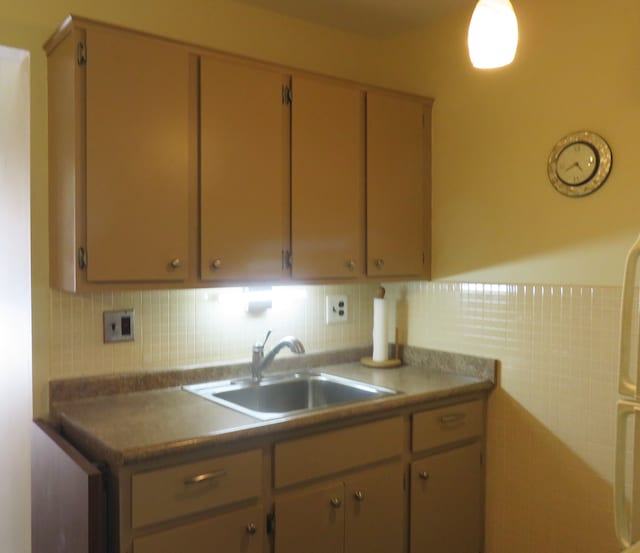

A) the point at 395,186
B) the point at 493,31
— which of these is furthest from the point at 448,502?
the point at 493,31

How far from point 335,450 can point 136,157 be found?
3.87 feet

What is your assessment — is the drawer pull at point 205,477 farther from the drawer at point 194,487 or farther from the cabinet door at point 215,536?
the cabinet door at point 215,536

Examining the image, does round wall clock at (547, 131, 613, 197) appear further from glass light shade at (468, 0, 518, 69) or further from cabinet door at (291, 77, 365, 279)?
glass light shade at (468, 0, 518, 69)

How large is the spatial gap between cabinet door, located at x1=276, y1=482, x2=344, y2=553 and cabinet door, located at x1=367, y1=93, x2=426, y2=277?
37.9 inches

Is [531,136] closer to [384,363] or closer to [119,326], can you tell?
[384,363]

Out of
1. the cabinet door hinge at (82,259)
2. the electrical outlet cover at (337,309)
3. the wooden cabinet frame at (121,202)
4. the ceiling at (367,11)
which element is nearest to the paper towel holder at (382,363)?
the electrical outlet cover at (337,309)

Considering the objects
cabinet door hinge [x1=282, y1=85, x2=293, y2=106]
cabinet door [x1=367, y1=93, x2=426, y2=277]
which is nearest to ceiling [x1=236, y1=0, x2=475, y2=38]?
cabinet door [x1=367, y1=93, x2=426, y2=277]

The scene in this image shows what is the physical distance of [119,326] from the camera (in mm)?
2227

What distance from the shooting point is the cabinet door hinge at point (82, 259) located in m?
1.85

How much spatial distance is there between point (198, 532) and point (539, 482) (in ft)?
4.55

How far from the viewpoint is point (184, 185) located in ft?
6.66

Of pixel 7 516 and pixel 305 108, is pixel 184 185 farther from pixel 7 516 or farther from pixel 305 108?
pixel 7 516

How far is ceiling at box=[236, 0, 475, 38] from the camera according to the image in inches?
100

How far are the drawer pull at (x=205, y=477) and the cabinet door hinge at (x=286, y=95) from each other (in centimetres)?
136
